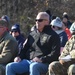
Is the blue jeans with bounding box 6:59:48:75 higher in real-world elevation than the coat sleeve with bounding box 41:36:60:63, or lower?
lower

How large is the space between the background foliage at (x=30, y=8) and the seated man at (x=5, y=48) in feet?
27.3

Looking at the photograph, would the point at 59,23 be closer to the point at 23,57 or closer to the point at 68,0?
the point at 23,57

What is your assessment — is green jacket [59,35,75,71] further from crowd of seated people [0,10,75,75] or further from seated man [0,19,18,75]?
seated man [0,19,18,75]

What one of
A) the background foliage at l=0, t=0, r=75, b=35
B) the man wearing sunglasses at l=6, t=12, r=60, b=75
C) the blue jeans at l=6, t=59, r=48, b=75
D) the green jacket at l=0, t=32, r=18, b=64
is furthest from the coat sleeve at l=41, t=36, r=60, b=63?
the background foliage at l=0, t=0, r=75, b=35

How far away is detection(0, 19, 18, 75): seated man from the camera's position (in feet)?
26.3

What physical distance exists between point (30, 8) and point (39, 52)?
9978mm

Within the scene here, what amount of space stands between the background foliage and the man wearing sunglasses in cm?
853

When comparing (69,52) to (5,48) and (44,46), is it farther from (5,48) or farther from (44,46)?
(5,48)

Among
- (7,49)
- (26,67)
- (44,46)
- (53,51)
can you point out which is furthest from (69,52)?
(7,49)

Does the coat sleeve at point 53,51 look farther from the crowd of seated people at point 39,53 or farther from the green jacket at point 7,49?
the green jacket at point 7,49

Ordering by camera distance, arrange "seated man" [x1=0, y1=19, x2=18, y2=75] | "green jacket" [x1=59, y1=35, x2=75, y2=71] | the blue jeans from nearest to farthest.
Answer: "green jacket" [x1=59, y1=35, x2=75, y2=71] → the blue jeans → "seated man" [x1=0, y1=19, x2=18, y2=75]

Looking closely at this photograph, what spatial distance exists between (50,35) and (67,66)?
88cm

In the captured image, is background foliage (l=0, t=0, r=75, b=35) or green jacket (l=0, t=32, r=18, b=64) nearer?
green jacket (l=0, t=32, r=18, b=64)

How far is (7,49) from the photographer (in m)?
8.06
